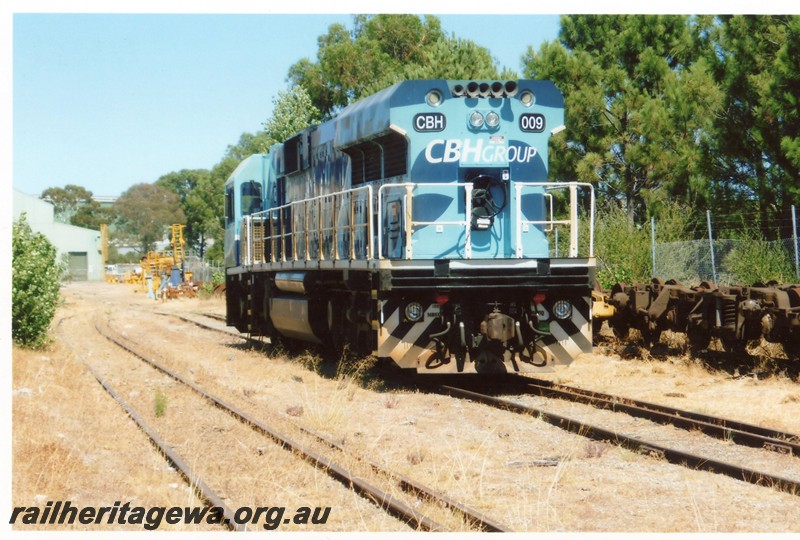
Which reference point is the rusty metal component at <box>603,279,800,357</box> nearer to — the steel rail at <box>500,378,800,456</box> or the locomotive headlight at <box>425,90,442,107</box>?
the steel rail at <box>500,378,800,456</box>

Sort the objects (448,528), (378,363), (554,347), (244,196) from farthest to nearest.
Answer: (244,196)
(378,363)
(554,347)
(448,528)

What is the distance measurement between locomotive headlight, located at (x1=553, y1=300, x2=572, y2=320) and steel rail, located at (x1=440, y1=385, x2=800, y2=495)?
56.0 inches

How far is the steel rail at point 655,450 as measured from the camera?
6989mm

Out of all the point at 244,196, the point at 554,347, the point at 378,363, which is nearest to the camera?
the point at 554,347

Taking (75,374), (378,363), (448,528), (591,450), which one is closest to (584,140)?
(378,363)

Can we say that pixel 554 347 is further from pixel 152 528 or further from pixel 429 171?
pixel 152 528

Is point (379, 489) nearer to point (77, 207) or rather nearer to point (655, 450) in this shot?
point (655, 450)

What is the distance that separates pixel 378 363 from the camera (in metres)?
14.3

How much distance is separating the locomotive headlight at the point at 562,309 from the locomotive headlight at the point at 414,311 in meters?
1.61

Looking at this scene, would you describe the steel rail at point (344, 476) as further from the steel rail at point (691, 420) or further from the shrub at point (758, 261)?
the shrub at point (758, 261)

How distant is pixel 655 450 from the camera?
8047mm

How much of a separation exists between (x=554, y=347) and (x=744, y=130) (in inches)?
274

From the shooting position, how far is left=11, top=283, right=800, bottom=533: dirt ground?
6.52 meters

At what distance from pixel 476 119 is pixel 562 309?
251 centimetres
